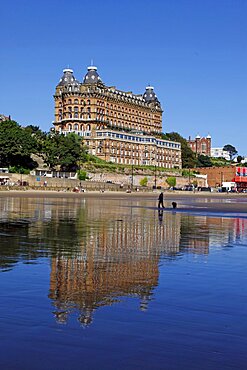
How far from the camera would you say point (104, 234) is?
23.8m

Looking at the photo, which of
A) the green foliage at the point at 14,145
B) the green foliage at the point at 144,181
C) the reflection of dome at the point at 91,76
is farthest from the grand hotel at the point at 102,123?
the green foliage at the point at 14,145

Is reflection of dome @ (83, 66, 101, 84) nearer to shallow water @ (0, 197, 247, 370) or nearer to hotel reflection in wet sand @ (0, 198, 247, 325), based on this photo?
hotel reflection in wet sand @ (0, 198, 247, 325)

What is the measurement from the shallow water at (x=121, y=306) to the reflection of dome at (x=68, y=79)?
16375 cm

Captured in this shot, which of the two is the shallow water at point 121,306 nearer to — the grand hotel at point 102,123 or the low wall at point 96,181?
the low wall at point 96,181

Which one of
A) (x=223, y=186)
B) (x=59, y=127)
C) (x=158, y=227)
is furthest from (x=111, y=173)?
(x=158, y=227)

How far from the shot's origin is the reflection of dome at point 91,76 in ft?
581

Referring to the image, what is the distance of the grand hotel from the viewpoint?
16738 cm

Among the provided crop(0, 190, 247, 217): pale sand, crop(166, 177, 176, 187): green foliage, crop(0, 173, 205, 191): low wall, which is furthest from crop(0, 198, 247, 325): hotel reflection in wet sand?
crop(166, 177, 176, 187): green foliage

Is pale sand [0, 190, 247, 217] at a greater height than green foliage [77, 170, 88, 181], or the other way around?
green foliage [77, 170, 88, 181]

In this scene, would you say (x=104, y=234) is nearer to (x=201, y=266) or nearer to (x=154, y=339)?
(x=201, y=266)

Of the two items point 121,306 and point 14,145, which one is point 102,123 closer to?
point 14,145

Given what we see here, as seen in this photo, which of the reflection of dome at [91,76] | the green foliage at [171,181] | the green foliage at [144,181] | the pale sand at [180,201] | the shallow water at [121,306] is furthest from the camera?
the reflection of dome at [91,76]

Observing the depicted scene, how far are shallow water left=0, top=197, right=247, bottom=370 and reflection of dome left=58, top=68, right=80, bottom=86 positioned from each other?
16375 centimetres

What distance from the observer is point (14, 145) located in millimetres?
116062
